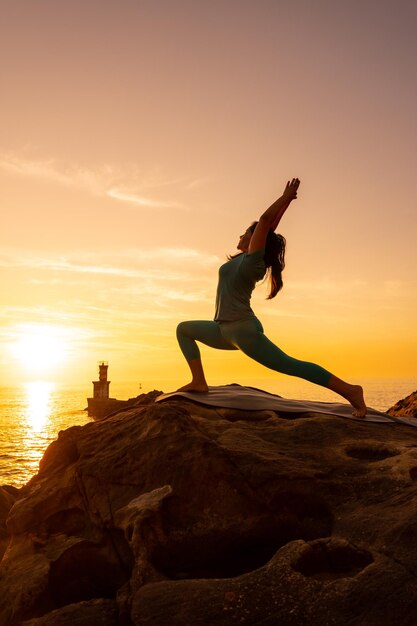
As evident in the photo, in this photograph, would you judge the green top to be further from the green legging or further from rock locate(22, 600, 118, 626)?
rock locate(22, 600, 118, 626)

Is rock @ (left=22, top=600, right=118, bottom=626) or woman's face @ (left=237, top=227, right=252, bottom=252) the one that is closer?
rock @ (left=22, top=600, right=118, bottom=626)

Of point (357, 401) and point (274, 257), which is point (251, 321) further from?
point (357, 401)

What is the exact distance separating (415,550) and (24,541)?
306cm

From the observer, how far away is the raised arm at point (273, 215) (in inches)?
205

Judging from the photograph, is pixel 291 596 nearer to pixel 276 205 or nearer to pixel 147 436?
pixel 147 436

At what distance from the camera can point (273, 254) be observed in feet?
18.5

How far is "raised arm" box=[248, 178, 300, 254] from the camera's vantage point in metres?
5.21

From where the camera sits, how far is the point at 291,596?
267cm

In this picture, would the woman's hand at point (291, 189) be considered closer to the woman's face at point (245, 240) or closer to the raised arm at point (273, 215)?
the raised arm at point (273, 215)

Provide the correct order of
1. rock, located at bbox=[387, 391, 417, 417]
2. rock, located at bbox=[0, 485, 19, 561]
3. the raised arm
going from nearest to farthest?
the raised arm → rock, located at bbox=[0, 485, 19, 561] → rock, located at bbox=[387, 391, 417, 417]

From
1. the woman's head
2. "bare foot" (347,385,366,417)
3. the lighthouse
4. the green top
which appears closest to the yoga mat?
"bare foot" (347,385,366,417)

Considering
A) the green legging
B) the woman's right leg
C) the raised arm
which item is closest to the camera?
the raised arm

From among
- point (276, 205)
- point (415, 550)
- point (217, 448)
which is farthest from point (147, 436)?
point (276, 205)

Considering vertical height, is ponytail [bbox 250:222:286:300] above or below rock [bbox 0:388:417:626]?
above
